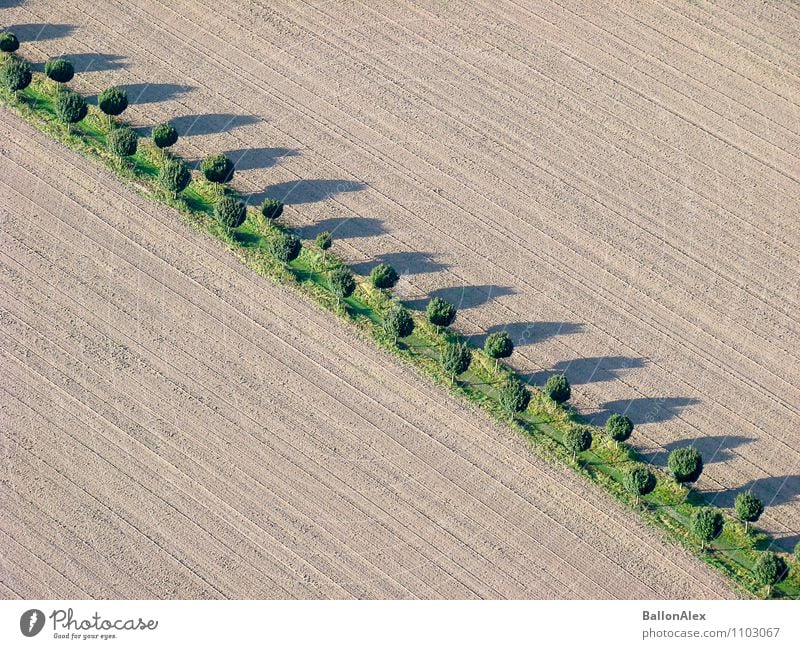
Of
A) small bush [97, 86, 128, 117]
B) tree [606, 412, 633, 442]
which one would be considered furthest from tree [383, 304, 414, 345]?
small bush [97, 86, 128, 117]

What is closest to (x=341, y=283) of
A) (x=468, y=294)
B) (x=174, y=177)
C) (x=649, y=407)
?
(x=468, y=294)

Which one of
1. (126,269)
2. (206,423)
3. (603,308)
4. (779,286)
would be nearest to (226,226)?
(126,269)

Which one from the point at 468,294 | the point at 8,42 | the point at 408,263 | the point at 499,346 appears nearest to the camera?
the point at 499,346

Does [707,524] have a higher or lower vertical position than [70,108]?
lower

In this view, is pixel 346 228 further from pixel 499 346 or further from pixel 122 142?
pixel 122 142

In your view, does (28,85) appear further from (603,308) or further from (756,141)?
(756,141)
